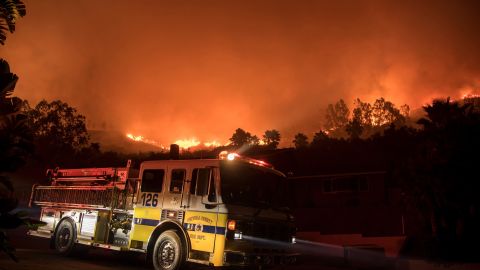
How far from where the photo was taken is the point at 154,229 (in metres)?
9.81

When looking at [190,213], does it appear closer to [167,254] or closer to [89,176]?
[167,254]

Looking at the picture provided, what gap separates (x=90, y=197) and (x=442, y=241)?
1232cm

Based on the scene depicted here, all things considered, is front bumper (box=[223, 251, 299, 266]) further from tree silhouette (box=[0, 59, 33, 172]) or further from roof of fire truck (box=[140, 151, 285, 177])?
tree silhouette (box=[0, 59, 33, 172])

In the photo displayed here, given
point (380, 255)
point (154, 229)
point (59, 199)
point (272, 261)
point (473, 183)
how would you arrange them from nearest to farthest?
point (272, 261), point (154, 229), point (59, 199), point (473, 183), point (380, 255)

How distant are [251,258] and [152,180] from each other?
3.52 metres

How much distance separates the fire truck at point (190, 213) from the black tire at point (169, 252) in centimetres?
2

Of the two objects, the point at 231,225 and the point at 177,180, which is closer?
the point at 231,225

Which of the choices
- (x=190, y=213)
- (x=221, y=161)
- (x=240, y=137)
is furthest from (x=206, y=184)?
(x=240, y=137)

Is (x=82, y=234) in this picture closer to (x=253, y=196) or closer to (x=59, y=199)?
(x=59, y=199)

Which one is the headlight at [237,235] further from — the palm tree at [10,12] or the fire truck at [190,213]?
the palm tree at [10,12]

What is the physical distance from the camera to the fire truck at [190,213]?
8.67 metres

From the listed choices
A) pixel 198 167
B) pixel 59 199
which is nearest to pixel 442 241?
pixel 198 167

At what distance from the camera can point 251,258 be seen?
27.7ft

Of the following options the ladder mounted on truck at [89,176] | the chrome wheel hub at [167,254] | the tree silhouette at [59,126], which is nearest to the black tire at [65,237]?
the ladder mounted on truck at [89,176]
